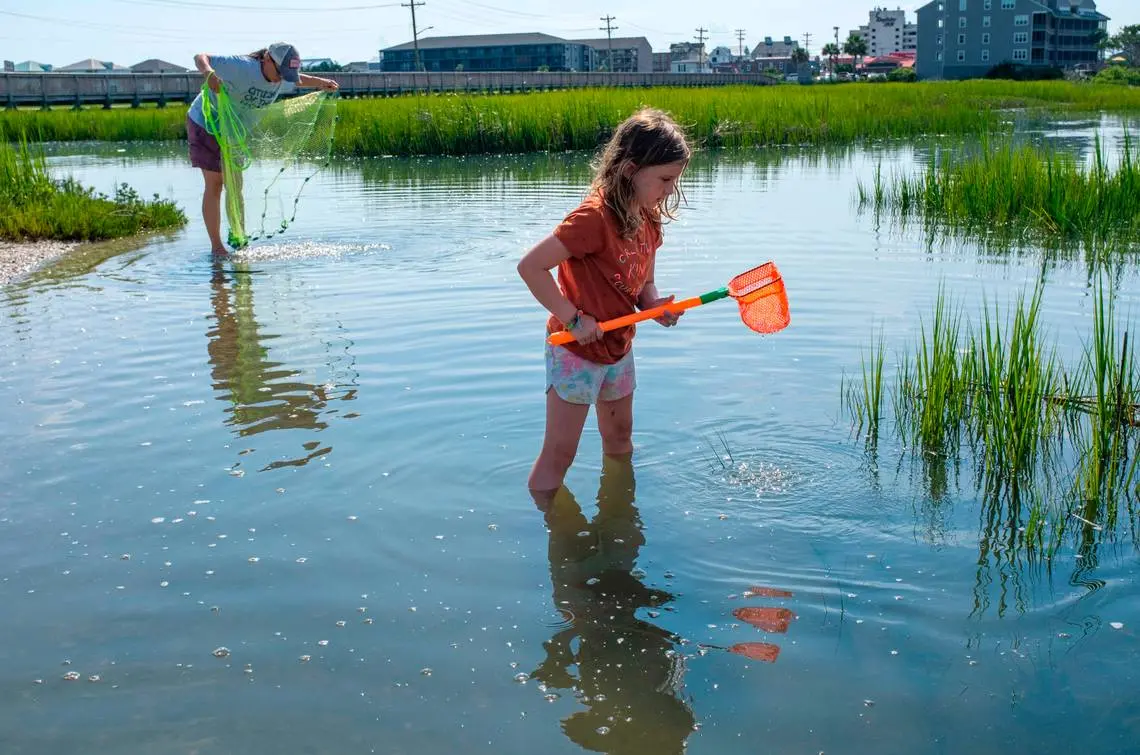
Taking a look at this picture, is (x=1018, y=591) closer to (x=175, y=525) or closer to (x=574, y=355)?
(x=574, y=355)

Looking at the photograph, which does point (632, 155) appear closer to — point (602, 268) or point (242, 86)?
point (602, 268)

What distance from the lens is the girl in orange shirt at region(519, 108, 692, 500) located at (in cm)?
395

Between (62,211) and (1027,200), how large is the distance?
9.93 metres

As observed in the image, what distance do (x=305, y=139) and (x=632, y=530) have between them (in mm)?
7095

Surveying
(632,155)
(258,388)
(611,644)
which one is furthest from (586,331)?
(258,388)

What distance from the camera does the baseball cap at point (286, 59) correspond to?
962cm

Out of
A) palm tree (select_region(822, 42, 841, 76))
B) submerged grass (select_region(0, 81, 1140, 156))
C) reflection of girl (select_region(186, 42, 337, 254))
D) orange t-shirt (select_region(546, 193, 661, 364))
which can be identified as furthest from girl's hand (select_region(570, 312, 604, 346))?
palm tree (select_region(822, 42, 841, 76))

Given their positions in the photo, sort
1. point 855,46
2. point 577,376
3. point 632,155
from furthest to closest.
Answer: point 855,46 < point 577,376 < point 632,155

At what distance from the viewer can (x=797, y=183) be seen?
16.1m

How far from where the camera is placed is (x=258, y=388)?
6172 mm

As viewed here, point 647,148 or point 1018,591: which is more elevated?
point 647,148

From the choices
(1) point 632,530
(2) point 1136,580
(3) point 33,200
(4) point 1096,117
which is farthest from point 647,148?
(4) point 1096,117

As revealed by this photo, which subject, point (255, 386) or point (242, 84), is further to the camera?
point (242, 84)

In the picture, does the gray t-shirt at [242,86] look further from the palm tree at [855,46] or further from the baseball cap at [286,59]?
the palm tree at [855,46]
